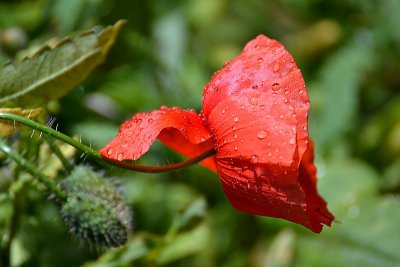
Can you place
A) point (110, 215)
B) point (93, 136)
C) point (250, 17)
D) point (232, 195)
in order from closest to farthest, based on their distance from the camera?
point (232, 195)
point (110, 215)
point (93, 136)
point (250, 17)

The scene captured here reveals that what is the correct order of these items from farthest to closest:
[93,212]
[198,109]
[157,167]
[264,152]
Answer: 1. [198,109]
2. [93,212]
3. [157,167]
4. [264,152]

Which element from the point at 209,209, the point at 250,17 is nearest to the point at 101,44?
the point at 209,209

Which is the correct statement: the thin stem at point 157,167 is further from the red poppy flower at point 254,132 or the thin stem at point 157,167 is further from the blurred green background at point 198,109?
the blurred green background at point 198,109

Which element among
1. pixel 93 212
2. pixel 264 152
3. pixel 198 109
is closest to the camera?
pixel 264 152

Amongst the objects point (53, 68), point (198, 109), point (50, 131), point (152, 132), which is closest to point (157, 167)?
point (152, 132)

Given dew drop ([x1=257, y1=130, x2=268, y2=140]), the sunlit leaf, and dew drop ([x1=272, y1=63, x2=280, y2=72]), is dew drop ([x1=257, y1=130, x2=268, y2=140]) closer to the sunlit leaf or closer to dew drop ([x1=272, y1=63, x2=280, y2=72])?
dew drop ([x1=272, y1=63, x2=280, y2=72])

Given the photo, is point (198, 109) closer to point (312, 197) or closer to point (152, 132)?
point (312, 197)

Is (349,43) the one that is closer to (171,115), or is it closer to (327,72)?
(327,72)
